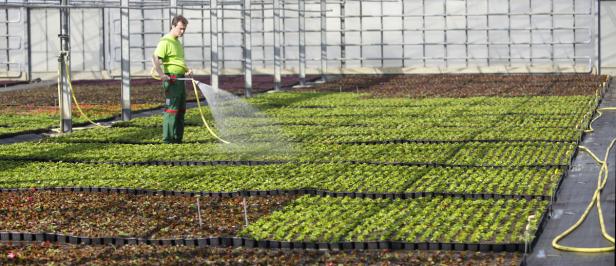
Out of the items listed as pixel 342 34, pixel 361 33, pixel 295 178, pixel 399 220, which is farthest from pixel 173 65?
pixel 361 33

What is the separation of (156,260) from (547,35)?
1214 inches

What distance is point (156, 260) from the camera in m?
9.38

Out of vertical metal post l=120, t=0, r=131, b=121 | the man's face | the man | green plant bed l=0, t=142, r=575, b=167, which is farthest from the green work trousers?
vertical metal post l=120, t=0, r=131, b=121

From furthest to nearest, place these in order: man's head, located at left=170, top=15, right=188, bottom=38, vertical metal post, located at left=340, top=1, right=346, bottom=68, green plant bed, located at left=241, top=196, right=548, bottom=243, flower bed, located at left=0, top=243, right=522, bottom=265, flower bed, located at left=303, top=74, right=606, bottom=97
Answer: vertical metal post, located at left=340, top=1, right=346, bottom=68 < flower bed, located at left=303, top=74, right=606, bottom=97 < man's head, located at left=170, top=15, right=188, bottom=38 < green plant bed, located at left=241, top=196, right=548, bottom=243 < flower bed, located at left=0, top=243, right=522, bottom=265

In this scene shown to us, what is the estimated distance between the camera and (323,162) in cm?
1541

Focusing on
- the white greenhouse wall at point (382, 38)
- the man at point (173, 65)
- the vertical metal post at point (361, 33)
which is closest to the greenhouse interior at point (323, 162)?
the man at point (173, 65)

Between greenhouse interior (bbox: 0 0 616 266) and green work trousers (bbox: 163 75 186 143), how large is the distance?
1.2 inches

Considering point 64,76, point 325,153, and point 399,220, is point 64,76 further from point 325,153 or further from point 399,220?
point 399,220

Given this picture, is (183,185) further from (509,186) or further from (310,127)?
(310,127)

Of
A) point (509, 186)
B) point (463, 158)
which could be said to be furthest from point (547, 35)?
point (509, 186)

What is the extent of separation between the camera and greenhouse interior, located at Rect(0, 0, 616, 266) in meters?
9.84

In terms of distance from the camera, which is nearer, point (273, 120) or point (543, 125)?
point (543, 125)

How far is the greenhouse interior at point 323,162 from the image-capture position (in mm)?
9836

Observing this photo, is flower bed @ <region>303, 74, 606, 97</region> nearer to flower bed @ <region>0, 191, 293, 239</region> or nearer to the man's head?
the man's head
